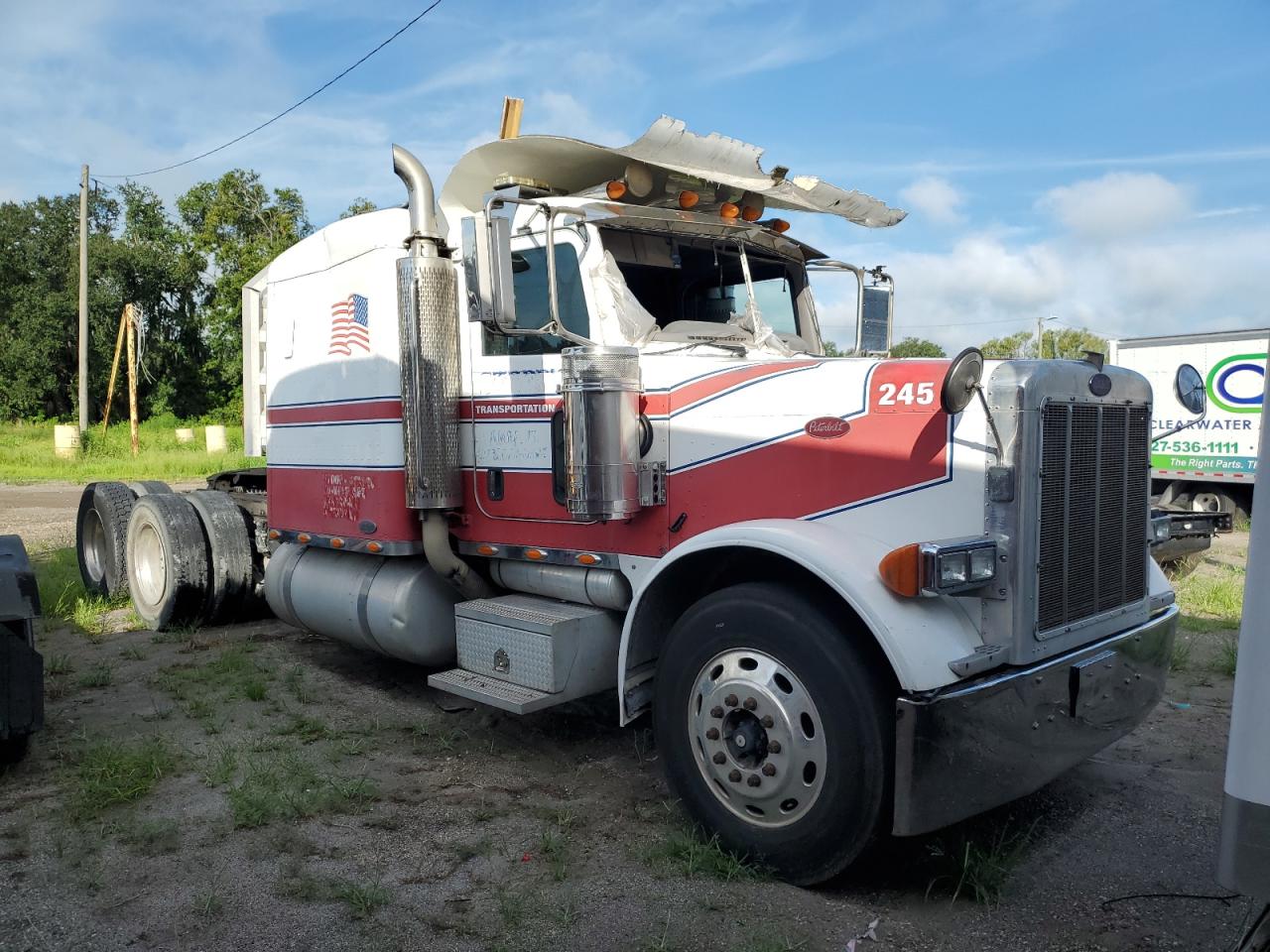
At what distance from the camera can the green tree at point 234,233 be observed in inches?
1455

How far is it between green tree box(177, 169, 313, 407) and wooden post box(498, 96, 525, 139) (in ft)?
109

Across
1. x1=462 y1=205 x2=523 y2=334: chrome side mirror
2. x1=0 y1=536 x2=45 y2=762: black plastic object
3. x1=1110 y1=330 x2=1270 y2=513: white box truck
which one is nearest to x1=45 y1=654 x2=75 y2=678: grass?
x1=0 y1=536 x2=45 y2=762: black plastic object

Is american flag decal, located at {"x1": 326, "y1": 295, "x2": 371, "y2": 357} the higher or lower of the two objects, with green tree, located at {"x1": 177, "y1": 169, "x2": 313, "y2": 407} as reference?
lower

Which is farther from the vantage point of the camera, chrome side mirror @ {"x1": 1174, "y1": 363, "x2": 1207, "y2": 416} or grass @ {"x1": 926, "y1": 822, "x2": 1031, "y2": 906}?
chrome side mirror @ {"x1": 1174, "y1": 363, "x2": 1207, "y2": 416}

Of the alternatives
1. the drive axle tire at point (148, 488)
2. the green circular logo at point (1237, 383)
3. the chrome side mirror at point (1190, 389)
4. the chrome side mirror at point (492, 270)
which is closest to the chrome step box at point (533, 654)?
the chrome side mirror at point (492, 270)

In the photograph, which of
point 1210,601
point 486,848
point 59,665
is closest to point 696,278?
point 486,848

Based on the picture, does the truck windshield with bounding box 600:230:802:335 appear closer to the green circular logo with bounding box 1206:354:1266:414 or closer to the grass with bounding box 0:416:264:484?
the green circular logo with bounding box 1206:354:1266:414

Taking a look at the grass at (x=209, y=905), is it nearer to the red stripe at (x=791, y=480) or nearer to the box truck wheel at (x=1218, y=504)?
the red stripe at (x=791, y=480)

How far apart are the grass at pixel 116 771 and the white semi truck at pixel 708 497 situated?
1.28 meters

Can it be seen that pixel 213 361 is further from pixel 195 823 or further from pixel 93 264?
pixel 195 823

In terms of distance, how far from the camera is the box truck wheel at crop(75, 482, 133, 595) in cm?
852

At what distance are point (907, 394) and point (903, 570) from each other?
70 cm

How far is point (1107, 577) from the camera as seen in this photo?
3887mm

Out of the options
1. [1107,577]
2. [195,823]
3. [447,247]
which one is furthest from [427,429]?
[1107,577]
